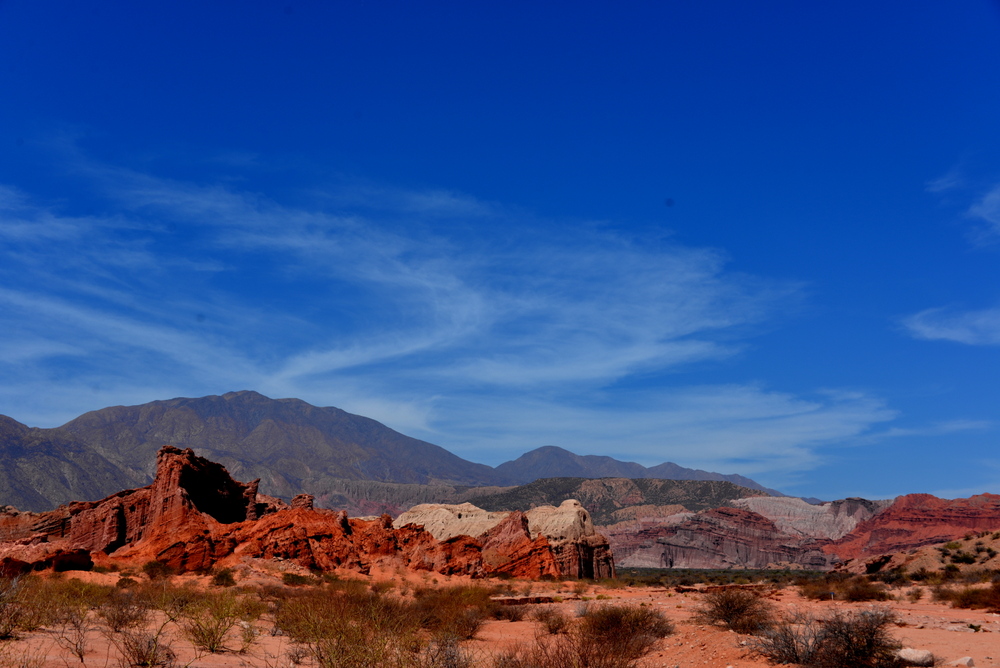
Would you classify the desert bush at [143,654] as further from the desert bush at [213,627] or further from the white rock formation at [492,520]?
the white rock formation at [492,520]

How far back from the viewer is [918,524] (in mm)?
130750

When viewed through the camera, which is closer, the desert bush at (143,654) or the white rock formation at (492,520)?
the desert bush at (143,654)

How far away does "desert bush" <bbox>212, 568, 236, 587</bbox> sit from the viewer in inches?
1234

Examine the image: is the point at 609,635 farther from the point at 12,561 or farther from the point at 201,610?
the point at 12,561

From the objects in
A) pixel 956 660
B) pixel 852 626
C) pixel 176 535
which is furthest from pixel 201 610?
pixel 176 535

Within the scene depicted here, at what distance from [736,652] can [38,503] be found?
732 ft

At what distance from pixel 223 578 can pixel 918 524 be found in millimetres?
138222

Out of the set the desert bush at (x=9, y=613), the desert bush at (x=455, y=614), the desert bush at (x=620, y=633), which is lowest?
the desert bush at (x=455, y=614)

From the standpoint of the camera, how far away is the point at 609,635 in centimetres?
1525

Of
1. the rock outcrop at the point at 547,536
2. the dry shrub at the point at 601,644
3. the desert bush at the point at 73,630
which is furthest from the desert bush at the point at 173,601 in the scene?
the rock outcrop at the point at 547,536

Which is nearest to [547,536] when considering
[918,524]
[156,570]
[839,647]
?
[156,570]

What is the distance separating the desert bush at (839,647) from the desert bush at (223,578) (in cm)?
2648

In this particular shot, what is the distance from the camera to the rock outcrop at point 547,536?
52719 mm

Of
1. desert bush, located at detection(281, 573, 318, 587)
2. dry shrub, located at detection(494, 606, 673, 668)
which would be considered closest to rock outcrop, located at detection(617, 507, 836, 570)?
desert bush, located at detection(281, 573, 318, 587)
